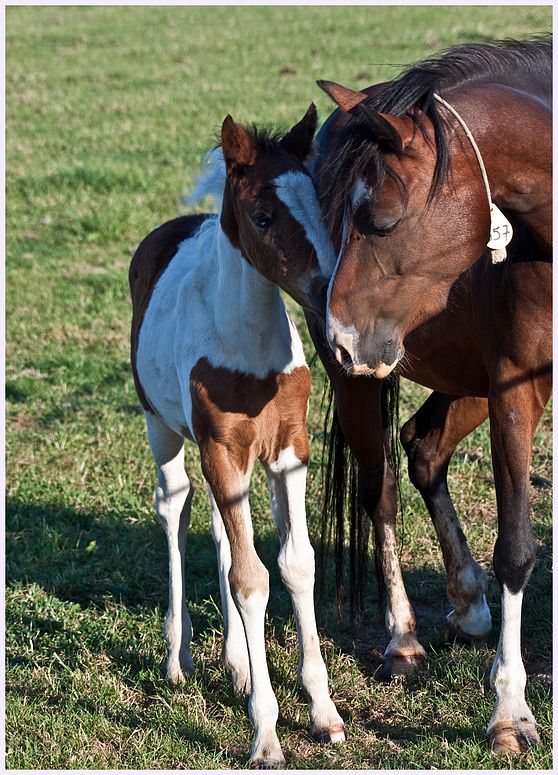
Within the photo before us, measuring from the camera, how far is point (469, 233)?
224cm

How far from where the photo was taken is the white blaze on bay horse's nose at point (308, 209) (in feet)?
7.61

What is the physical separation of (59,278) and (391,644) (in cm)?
535

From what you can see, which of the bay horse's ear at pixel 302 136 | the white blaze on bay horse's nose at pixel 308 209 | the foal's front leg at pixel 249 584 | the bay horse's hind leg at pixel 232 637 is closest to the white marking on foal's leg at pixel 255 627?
the foal's front leg at pixel 249 584

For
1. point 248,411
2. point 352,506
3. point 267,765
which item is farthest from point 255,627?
point 352,506

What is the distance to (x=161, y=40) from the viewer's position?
16.1 meters

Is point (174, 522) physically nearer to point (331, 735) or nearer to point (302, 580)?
point (302, 580)

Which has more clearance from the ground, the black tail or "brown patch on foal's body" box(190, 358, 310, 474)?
"brown patch on foal's body" box(190, 358, 310, 474)

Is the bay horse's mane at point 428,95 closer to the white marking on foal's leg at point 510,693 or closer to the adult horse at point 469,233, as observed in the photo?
the adult horse at point 469,233

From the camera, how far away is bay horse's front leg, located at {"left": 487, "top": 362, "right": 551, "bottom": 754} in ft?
8.41

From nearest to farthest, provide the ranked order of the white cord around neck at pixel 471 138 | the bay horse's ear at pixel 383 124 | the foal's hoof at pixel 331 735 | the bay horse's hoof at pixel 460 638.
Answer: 1. the bay horse's ear at pixel 383 124
2. the white cord around neck at pixel 471 138
3. the foal's hoof at pixel 331 735
4. the bay horse's hoof at pixel 460 638

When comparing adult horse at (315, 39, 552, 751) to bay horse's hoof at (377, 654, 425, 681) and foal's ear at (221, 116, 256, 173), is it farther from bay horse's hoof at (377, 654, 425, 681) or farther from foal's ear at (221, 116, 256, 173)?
bay horse's hoof at (377, 654, 425, 681)

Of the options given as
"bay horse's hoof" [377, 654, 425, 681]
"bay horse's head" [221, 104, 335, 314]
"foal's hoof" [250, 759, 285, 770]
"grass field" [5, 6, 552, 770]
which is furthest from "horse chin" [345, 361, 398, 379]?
"bay horse's hoof" [377, 654, 425, 681]

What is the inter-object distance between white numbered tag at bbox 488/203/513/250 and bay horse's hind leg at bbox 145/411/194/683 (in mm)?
1583

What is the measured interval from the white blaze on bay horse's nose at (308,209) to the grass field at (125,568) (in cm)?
32
